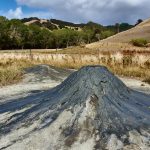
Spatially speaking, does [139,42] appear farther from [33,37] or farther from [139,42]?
[33,37]

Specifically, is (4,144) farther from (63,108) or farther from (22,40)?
(22,40)

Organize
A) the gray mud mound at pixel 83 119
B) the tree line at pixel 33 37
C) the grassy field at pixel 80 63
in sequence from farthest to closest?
the tree line at pixel 33 37, the grassy field at pixel 80 63, the gray mud mound at pixel 83 119

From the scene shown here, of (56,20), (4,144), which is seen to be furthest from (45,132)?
(56,20)

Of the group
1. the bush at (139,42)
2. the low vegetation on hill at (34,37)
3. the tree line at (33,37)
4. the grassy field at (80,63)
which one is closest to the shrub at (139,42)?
the bush at (139,42)

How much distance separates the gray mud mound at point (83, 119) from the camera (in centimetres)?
856

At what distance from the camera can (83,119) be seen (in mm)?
9102

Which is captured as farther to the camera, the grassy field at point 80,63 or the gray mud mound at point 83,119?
the grassy field at point 80,63

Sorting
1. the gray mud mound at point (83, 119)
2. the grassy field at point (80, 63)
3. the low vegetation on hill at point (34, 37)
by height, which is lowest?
the low vegetation on hill at point (34, 37)

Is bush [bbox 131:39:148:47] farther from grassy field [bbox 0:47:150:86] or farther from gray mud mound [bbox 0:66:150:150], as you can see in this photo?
gray mud mound [bbox 0:66:150:150]

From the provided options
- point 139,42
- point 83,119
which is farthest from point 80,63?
point 139,42

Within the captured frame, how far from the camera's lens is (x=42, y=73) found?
1997 cm

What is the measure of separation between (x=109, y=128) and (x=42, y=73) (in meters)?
Answer: 11.3

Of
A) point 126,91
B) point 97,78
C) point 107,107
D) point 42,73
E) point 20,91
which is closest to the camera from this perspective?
point 107,107

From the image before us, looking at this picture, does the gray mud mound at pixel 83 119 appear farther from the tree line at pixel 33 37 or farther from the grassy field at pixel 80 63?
the tree line at pixel 33 37
